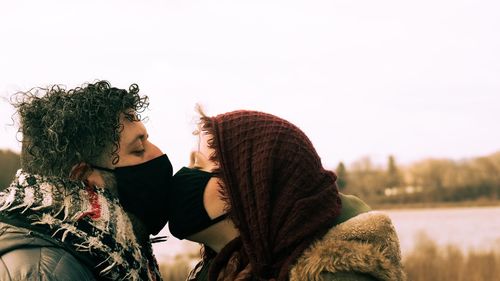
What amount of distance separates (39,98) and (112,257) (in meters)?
0.75

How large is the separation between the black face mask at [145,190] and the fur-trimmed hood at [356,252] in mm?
678

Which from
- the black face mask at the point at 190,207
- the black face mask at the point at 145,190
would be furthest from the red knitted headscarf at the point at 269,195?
the black face mask at the point at 145,190

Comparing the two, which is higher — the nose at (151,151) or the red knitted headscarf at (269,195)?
the nose at (151,151)

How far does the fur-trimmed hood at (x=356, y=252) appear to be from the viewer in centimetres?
309

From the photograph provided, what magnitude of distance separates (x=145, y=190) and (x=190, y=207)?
211 millimetres

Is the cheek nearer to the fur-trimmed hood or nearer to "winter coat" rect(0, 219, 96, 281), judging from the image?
the fur-trimmed hood

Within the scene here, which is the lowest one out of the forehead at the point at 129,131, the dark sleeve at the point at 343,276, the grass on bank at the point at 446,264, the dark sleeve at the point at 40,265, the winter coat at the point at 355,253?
the grass on bank at the point at 446,264

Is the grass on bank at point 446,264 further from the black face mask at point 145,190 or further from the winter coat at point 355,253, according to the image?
the winter coat at point 355,253

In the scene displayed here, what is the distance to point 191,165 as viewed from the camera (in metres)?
3.51

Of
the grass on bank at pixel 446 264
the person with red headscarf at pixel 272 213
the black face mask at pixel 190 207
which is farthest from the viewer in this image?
the grass on bank at pixel 446 264

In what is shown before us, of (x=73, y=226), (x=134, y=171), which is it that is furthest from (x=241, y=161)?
(x=73, y=226)

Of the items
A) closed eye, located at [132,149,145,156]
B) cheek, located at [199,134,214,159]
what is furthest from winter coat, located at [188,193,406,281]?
closed eye, located at [132,149,145,156]

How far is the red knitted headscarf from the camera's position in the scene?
10.5ft

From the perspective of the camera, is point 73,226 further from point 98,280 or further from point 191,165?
point 191,165
